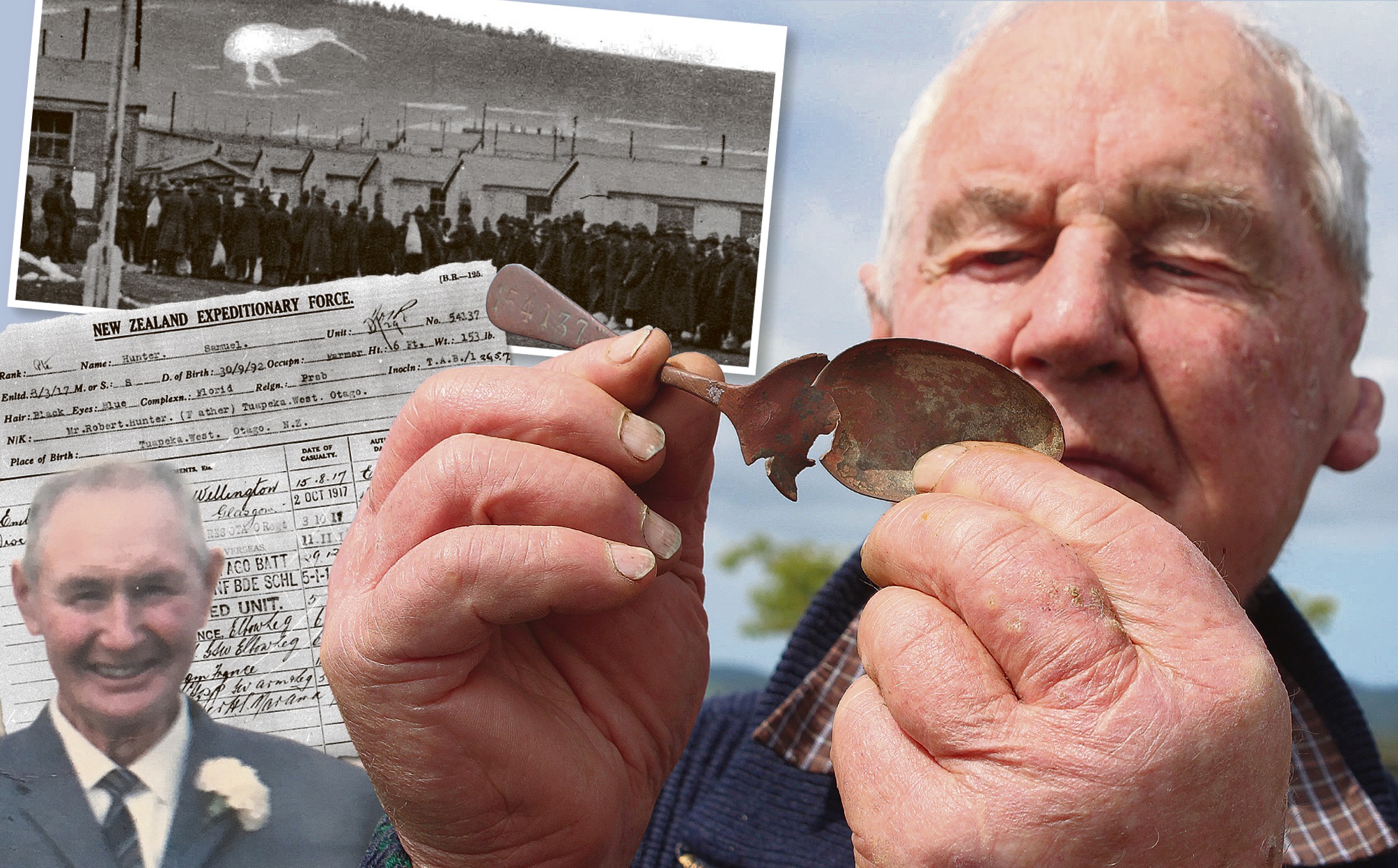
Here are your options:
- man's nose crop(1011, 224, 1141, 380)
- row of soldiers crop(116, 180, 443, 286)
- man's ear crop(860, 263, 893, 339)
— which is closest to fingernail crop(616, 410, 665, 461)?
man's nose crop(1011, 224, 1141, 380)

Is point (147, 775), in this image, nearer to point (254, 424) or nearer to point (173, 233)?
point (254, 424)

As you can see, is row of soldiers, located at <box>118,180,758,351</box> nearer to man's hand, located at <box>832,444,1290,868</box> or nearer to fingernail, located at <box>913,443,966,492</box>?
fingernail, located at <box>913,443,966,492</box>

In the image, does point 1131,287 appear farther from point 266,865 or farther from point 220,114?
point 220,114

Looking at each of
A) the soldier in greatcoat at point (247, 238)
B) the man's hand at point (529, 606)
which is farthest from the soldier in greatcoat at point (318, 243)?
the man's hand at point (529, 606)

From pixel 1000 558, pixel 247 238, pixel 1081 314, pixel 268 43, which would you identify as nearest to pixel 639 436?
pixel 1000 558

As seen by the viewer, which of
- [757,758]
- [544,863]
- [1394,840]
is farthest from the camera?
[757,758]

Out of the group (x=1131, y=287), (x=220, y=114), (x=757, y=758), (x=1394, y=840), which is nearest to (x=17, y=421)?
(x=220, y=114)
